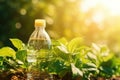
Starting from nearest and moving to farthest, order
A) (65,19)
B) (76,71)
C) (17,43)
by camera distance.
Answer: (76,71) < (17,43) < (65,19)

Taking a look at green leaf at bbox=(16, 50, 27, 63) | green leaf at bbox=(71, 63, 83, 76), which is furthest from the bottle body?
green leaf at bbox=(71, 63, 83, 76)

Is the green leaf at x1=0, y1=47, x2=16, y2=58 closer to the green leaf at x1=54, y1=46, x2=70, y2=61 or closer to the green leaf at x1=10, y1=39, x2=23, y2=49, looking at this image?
the green leaf at x1=10, y1=39, x2=23, y2=49

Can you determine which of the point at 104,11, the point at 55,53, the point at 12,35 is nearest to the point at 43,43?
the point at 55,53

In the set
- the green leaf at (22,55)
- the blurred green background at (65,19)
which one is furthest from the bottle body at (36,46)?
the blurred green background at (65,19)

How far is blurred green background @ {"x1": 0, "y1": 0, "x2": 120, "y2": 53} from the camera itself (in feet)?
44.3

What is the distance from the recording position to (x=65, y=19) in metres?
14.2

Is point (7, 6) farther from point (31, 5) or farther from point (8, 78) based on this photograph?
point (8, 78)

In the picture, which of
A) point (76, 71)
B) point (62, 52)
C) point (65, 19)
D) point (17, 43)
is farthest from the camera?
point (65, 19)

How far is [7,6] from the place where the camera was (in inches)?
536

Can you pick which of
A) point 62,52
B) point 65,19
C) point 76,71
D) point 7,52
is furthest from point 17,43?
point 65,19

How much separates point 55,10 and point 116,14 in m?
1.73

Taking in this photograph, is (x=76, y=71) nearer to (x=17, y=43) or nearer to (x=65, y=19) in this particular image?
(x=17, y=43)

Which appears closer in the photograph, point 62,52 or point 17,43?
point 62,52

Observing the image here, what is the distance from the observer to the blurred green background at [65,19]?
1351cm
